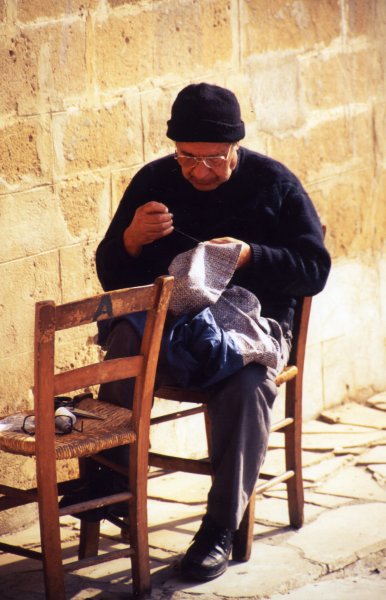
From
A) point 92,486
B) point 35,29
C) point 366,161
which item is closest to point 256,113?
point 366,161

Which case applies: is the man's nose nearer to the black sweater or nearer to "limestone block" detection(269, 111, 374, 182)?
the black sweater

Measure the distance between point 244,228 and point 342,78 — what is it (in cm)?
206

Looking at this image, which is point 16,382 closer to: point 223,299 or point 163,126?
point 223,299

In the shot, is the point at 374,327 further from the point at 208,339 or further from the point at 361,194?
the point at 208,339

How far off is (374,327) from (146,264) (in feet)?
8.34

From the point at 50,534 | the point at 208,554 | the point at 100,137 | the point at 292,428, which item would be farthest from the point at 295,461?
the point at 100,137

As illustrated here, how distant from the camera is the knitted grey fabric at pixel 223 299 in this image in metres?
3.98

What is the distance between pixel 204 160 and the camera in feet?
13.7

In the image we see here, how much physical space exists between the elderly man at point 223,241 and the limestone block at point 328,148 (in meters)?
1.38

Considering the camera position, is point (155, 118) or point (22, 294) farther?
point (155, 118)

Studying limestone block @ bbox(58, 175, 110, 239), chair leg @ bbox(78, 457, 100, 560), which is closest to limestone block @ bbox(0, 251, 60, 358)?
limestone block @ bbox(58, 175, 110, 239)

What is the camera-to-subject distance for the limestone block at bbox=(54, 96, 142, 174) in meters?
4.69

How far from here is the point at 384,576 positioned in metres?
4.04

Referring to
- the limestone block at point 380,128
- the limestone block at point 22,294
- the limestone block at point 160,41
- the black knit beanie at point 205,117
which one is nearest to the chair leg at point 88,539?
the limestone block at point 22,294
